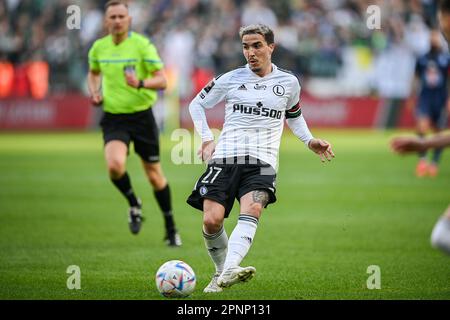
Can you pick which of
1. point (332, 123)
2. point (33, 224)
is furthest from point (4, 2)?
point (33, 224)

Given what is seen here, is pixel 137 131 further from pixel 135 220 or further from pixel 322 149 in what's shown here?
pixel 322 149

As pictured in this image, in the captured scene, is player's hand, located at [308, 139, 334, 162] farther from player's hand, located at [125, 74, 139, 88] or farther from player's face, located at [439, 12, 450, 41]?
player's hand, located at [125, 74, 139, 88]

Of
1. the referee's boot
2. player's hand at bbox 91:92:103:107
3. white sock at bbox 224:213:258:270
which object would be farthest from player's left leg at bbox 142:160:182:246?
white sock at bbox 224:213:258:270

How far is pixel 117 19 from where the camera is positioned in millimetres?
11734

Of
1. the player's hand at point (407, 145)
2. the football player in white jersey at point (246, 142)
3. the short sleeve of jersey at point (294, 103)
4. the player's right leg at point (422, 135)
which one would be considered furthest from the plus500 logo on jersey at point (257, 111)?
the player's right leg at point (422, 135)

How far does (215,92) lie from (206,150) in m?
0.63

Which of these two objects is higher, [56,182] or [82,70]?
[82,70]

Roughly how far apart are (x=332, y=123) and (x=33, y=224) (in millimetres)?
18993

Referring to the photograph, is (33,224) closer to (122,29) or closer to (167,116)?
(122,29)

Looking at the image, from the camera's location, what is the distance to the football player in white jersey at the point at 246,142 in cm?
844

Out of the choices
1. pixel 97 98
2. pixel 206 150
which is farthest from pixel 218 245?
pixel 97 98

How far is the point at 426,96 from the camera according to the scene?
20688mm

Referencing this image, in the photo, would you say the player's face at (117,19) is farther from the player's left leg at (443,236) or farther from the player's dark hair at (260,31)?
the player's left leg at (443,236)

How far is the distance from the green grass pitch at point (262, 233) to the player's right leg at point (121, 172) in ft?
0.85
